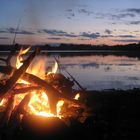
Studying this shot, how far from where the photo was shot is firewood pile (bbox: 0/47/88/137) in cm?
695

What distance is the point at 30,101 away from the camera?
7.65m

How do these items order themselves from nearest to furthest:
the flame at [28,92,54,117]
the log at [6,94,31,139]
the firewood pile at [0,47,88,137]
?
the log at [6,94,31,139] < the firewood pile at [0,47,88,137] < the flame at [28,92,54,117]

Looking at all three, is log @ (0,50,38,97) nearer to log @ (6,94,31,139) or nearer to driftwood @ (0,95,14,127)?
driftwood @ (0,95,14,127)

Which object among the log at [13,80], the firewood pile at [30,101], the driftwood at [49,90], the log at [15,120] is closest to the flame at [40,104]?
the firewood pile at [30,101]

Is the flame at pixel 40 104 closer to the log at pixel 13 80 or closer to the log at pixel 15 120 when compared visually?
the log at pixel 15 120

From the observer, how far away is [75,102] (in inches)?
302

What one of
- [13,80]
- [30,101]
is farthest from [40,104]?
[13,80]

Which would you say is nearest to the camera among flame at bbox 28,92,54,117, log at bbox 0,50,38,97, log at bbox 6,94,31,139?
log at bbox 6,94,31,139

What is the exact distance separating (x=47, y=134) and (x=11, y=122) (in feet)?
2.51

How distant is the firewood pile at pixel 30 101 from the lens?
6953 mm

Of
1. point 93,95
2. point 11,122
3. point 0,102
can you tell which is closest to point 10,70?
point 0,102

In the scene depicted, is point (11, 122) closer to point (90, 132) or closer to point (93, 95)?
point (90, 132)

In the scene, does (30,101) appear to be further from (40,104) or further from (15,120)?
(15,120)

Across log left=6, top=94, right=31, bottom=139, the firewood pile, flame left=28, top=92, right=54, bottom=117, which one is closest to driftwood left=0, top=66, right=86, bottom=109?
the firewood pile
